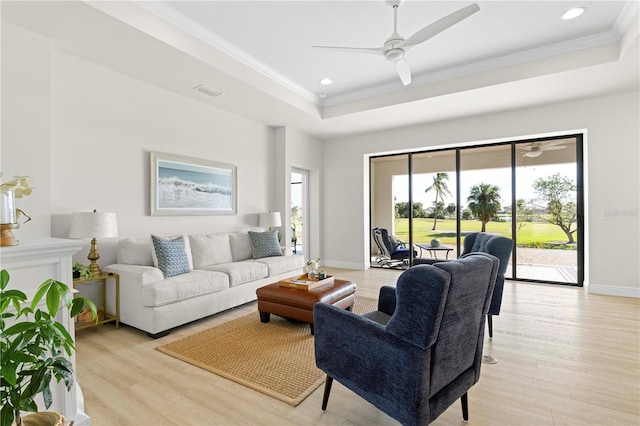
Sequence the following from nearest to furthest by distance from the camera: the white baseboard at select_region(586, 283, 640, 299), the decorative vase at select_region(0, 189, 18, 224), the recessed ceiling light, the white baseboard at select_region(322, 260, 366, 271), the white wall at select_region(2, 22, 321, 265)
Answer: the decorative vase at select_region(0, 189, 18, 224) → the white wall at select_region(2, 22, 321, 265) → the recessed ceiling light → the white baseboard at select_region(586, 283, 640, 299) → the white baseboard at select_region(322, 260, 366, 271)

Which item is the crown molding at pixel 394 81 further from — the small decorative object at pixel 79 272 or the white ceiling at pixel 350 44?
the small decorative object at pixel 79 272

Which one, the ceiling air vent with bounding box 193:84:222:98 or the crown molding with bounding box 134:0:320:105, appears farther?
the ceiling air vent with bounding box 193:84:222:98

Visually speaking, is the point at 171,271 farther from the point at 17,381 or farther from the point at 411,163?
the point at 411,163

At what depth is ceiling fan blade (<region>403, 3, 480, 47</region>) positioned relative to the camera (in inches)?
98.0

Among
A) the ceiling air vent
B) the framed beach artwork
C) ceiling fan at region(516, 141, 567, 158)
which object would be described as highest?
the ceiling air vent

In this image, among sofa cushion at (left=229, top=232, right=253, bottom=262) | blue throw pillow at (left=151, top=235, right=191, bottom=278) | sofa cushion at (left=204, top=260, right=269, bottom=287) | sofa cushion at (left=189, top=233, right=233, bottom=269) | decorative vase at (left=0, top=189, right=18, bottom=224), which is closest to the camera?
decorative vase at (left=0, top=189, right=18, bottom=224)

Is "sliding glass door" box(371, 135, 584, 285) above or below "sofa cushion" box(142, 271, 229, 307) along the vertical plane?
above

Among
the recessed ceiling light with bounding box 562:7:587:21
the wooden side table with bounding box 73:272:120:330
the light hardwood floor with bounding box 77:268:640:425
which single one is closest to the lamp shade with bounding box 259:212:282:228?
the light hardwood floor with bounding box 77:268:640:425

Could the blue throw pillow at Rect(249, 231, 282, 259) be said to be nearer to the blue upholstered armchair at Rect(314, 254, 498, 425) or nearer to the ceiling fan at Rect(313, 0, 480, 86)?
the ceiling fan at Rect(313, 0, 480, 86)

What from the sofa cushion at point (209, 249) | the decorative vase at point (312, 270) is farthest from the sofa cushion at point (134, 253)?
the decorative vase at point (312, 270)

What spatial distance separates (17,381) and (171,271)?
2618 millimetres

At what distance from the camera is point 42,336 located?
1.01 m

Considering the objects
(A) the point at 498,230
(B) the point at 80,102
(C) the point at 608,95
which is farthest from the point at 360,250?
(B) the point at 80,102

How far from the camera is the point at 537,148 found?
551cm
